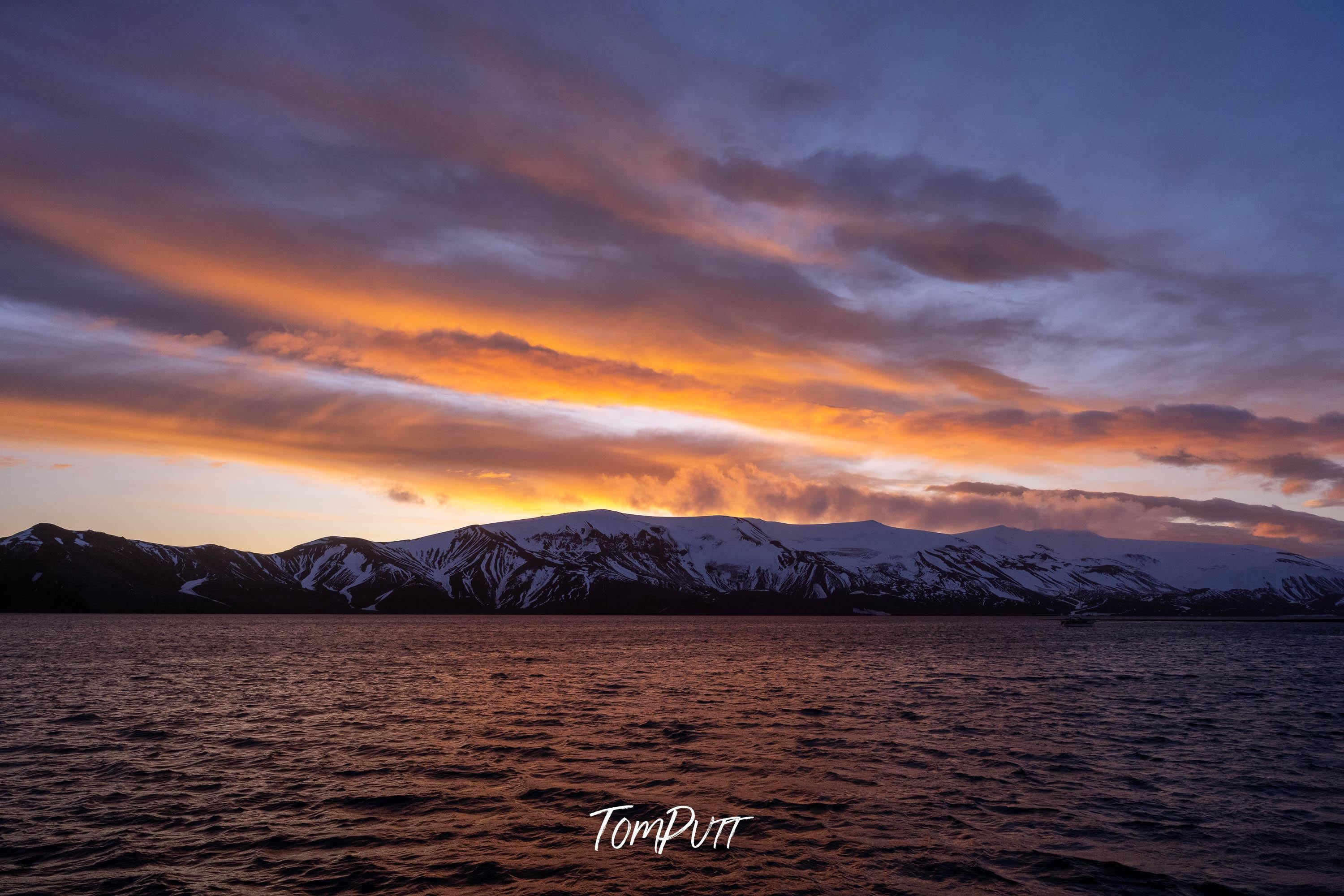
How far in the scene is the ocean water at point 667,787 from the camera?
23.3 m

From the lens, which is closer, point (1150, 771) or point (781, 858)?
point (781, 858)

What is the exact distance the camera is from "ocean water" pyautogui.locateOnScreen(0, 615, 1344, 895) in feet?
76.3

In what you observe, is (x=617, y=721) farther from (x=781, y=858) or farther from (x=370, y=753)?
(x=781, y=858)

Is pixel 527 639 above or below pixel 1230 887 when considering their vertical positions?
below

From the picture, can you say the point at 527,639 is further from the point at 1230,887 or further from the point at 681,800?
the point at 1230,887

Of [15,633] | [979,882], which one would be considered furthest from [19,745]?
[15,633]

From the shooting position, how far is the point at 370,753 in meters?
41.2

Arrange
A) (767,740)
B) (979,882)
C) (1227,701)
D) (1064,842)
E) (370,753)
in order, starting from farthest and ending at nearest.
→ (1227,701), (767,740), (370,753), (1064,842), (979,882)

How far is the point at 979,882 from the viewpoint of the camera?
22.5 metres

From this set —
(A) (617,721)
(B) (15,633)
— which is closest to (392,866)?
(A) (617,721)

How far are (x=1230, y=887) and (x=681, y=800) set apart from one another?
18089 millimetres

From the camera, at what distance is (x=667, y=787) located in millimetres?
33125

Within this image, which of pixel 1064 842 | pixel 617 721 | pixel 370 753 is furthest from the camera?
pixel 617 721

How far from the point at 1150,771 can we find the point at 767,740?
19.0 meters
